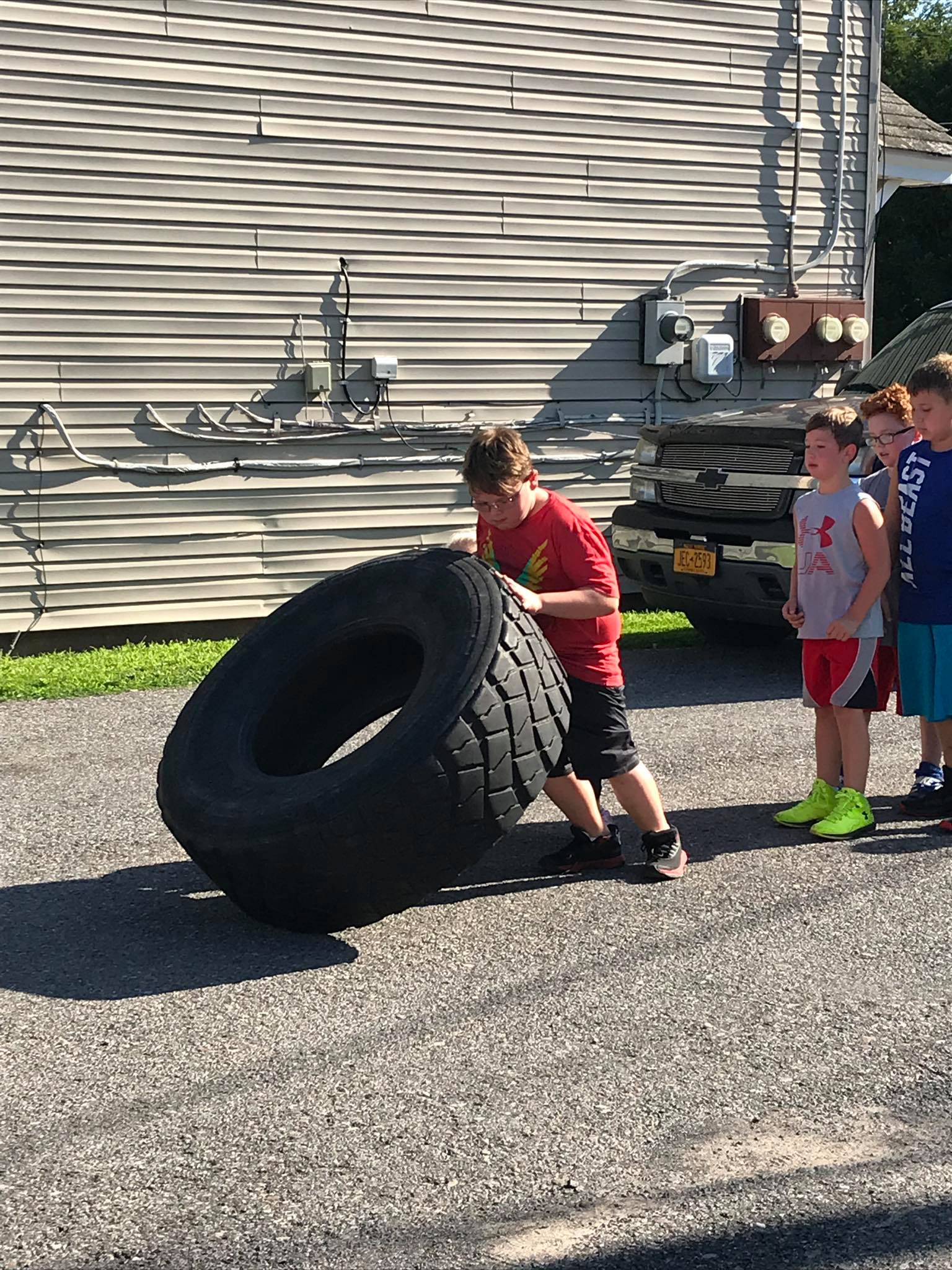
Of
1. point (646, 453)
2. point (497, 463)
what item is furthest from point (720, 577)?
point (497, 463)

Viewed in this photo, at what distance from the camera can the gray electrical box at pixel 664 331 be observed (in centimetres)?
1048

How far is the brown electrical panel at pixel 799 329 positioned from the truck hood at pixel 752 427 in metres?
2.35

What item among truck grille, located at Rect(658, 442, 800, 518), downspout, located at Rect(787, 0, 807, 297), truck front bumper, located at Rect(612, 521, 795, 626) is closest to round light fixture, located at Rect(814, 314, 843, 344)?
downspout, located at Rect(787, 0, 807, 297)

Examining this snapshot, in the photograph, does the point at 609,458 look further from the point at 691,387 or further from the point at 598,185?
the point at 598,185

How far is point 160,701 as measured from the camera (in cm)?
759

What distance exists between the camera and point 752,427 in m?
7.96

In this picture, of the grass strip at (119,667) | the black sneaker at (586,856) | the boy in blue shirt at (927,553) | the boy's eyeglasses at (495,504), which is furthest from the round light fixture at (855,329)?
the boy's eyeglasses at (495,504)

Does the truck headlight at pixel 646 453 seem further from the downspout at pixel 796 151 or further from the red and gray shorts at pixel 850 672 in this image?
the red and gray shorts at pixel 850 672

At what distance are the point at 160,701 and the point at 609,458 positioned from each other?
4258mm

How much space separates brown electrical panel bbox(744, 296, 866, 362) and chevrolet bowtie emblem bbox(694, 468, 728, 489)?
3195 millimetres

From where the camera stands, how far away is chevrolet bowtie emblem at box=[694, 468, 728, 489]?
8.02 m

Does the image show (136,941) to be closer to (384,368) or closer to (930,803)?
(930,803)

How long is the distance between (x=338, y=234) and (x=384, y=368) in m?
0.87

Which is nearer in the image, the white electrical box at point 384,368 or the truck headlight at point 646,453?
the truck headlight at point 646,453
